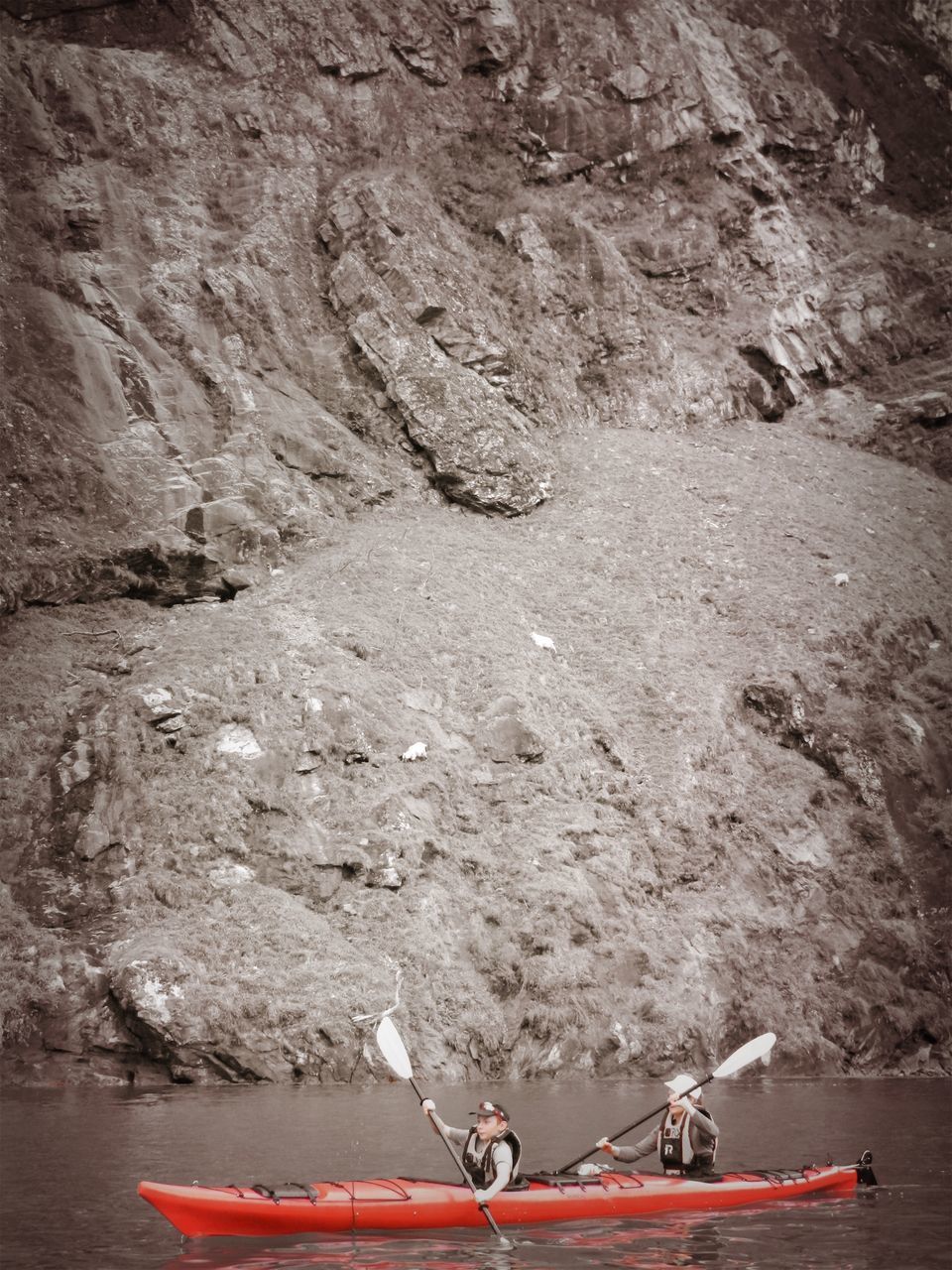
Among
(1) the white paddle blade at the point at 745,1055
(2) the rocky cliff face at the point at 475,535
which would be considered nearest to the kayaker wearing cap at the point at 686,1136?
(1) the white paddle blade at the point at 745,1055

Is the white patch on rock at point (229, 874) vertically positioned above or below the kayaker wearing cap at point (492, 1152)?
below

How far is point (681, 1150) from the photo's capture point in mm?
11039

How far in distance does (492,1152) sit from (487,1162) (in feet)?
0.33

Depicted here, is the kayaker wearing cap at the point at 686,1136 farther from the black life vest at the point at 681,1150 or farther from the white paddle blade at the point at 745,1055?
the white paddle blade at the point at 745,1055

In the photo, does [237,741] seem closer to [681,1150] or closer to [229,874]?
[229,874]

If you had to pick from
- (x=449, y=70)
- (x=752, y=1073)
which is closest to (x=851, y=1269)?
(x=752, y=1073)

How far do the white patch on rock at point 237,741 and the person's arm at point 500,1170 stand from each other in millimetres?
11141

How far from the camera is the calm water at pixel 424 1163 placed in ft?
29.3

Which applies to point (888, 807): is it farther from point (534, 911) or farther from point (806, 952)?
point (534, 911)

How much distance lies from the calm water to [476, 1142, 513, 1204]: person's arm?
1.14 ft

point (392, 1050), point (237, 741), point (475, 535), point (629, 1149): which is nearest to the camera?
point (629, 1149)

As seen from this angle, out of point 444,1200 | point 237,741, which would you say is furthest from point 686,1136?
point 237,741

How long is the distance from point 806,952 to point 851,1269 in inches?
468

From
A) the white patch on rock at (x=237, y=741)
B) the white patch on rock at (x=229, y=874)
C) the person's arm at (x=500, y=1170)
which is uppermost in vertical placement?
the person's arm at (x=500, y=1170)
